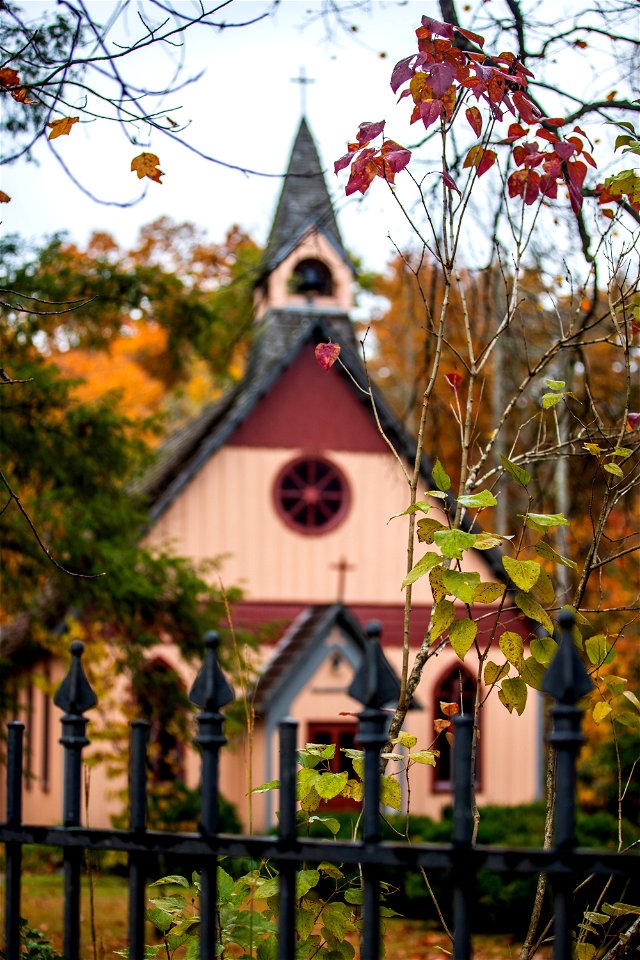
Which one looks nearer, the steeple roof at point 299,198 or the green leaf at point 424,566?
the green leaf at point 424,566

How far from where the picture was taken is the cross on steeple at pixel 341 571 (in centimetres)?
1772

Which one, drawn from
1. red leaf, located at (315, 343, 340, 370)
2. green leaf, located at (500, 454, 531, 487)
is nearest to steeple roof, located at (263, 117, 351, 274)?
red leaf, located at (315, 343, 340, 370)

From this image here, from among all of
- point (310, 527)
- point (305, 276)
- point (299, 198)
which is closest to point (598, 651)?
point (310, 527)

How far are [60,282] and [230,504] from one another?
808cm

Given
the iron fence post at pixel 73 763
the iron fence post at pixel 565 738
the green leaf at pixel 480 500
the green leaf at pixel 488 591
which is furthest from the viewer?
the green leaf at pixel 488 591

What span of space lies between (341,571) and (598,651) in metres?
14.9

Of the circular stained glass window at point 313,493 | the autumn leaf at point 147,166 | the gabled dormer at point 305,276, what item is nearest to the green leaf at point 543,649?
the autumn leaf at point 147,166

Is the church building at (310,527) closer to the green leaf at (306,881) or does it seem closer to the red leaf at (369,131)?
the red leaf at (369,131)

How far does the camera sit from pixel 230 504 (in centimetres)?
1909

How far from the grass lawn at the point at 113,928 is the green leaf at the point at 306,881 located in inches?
231

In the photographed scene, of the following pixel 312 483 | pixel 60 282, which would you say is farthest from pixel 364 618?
pixel 60 282

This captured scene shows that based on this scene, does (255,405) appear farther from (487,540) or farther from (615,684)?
(487,540)

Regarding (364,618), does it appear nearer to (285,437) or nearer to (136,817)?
(285,437)

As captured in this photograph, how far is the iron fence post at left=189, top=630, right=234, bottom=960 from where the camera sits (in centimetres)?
268
